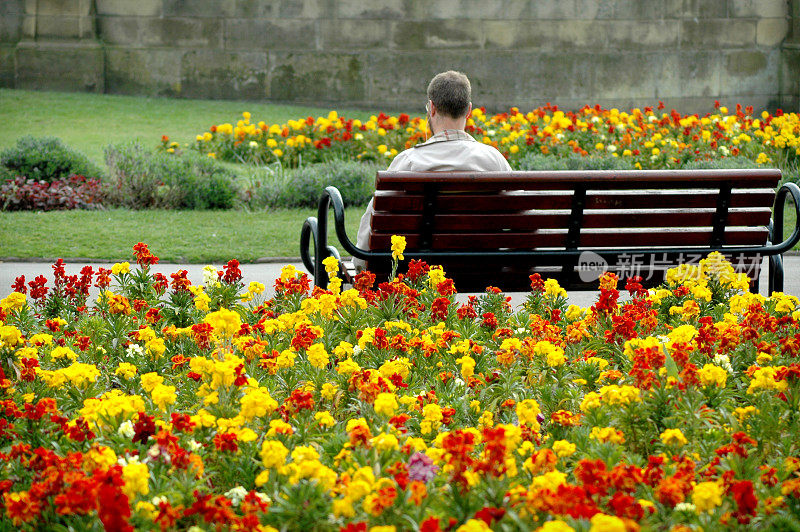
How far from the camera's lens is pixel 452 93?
17.7ft

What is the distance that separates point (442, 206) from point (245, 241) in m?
4.07

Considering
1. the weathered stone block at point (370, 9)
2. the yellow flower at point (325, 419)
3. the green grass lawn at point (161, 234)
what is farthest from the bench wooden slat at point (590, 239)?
the weathered stone block at point (370, 9)

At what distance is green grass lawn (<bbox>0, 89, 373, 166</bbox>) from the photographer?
47.7ft

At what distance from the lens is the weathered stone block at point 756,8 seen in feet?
59.2

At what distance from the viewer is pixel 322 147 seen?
12.3 metres

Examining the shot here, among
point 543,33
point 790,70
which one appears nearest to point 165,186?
point 543,33

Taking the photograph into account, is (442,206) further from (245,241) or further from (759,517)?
(245,241)

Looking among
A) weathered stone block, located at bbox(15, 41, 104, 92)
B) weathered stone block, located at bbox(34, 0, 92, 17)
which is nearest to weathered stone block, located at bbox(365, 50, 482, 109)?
weathered stone block, located at bbox(15, 41, 104, 92)

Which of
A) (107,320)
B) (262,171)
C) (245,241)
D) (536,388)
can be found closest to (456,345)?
(536,388)

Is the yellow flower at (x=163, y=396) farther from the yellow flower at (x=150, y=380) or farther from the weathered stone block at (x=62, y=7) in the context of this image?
the weathered stone block at (x=62, y=7)

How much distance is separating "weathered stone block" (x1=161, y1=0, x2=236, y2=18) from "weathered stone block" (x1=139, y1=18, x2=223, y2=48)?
10cm

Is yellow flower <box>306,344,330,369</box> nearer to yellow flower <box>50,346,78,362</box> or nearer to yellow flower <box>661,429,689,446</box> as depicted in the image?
yellow flower <box>50,346,78,362</box>

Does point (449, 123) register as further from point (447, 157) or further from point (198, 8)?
point (198, 8)

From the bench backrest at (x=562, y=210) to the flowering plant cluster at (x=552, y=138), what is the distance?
6027 mm
